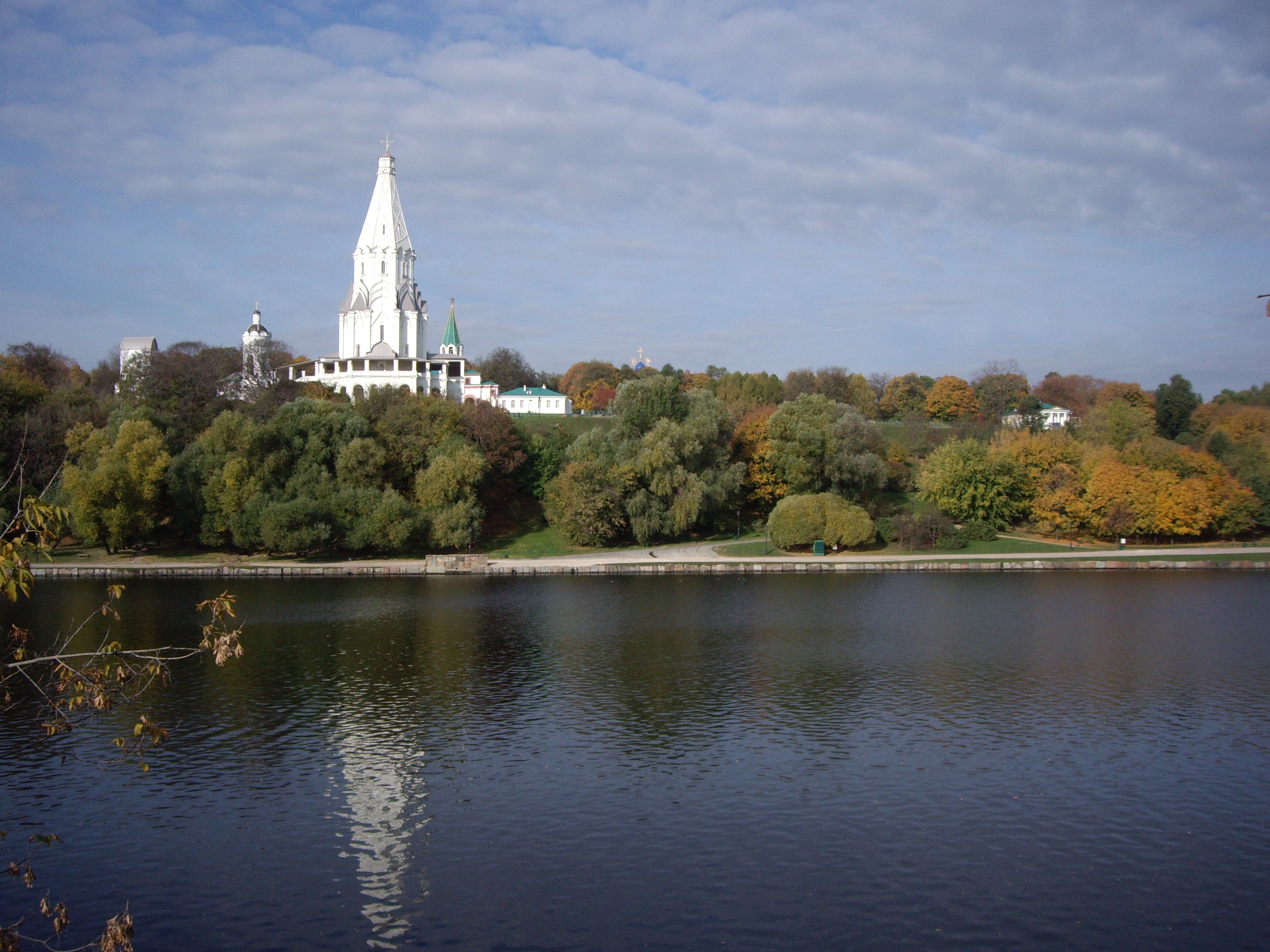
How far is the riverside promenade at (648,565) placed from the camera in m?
46.2

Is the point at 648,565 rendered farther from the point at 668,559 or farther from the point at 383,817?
the point at 383,817

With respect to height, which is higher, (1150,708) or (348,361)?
(348,361)

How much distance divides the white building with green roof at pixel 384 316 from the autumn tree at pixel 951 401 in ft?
165

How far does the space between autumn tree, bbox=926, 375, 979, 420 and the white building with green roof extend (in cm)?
5023

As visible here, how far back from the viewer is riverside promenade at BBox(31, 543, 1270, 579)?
4622cm

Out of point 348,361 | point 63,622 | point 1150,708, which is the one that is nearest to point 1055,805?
point 1150,708

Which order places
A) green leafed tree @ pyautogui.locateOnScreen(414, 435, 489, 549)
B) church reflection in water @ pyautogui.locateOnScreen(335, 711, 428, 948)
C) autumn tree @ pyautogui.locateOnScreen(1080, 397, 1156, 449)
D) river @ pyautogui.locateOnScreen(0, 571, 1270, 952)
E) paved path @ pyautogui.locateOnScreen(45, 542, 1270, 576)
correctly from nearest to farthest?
river @ pyautogui.locateOnScreen(0, 571, 1270, 952), church reflection in water @ pyautogui.locateOnScreen(335, 711, 428, 948), paved path @ pyautogui.locateOnScreen(45, 542, 1270, 576), green leafed tree @ pyautogui.locateOnScreen(414, 435, 489, 549), autumn tree @ pyautogui.locateOnScreen(1080, 397, 1156, 449)

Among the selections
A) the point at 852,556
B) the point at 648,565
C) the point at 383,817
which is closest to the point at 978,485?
the point at 852,556

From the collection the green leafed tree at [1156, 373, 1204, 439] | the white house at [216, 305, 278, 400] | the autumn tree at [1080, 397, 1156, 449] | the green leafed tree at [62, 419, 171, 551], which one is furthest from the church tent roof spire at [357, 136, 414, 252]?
the green leafed tree at [1156, 373, 1204, 439]

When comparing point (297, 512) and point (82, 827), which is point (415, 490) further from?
point (82, 827)

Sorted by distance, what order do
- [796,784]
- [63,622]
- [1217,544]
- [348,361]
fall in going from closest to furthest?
[796,784] → [63,622] → [1217,544] → [348,361]

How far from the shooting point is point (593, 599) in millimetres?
37062

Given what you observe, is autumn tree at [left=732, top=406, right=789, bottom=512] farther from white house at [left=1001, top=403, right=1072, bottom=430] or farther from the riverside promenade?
white house at [left=1001, top=403, right=1072, bottom=430]

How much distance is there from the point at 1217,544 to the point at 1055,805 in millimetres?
47507
